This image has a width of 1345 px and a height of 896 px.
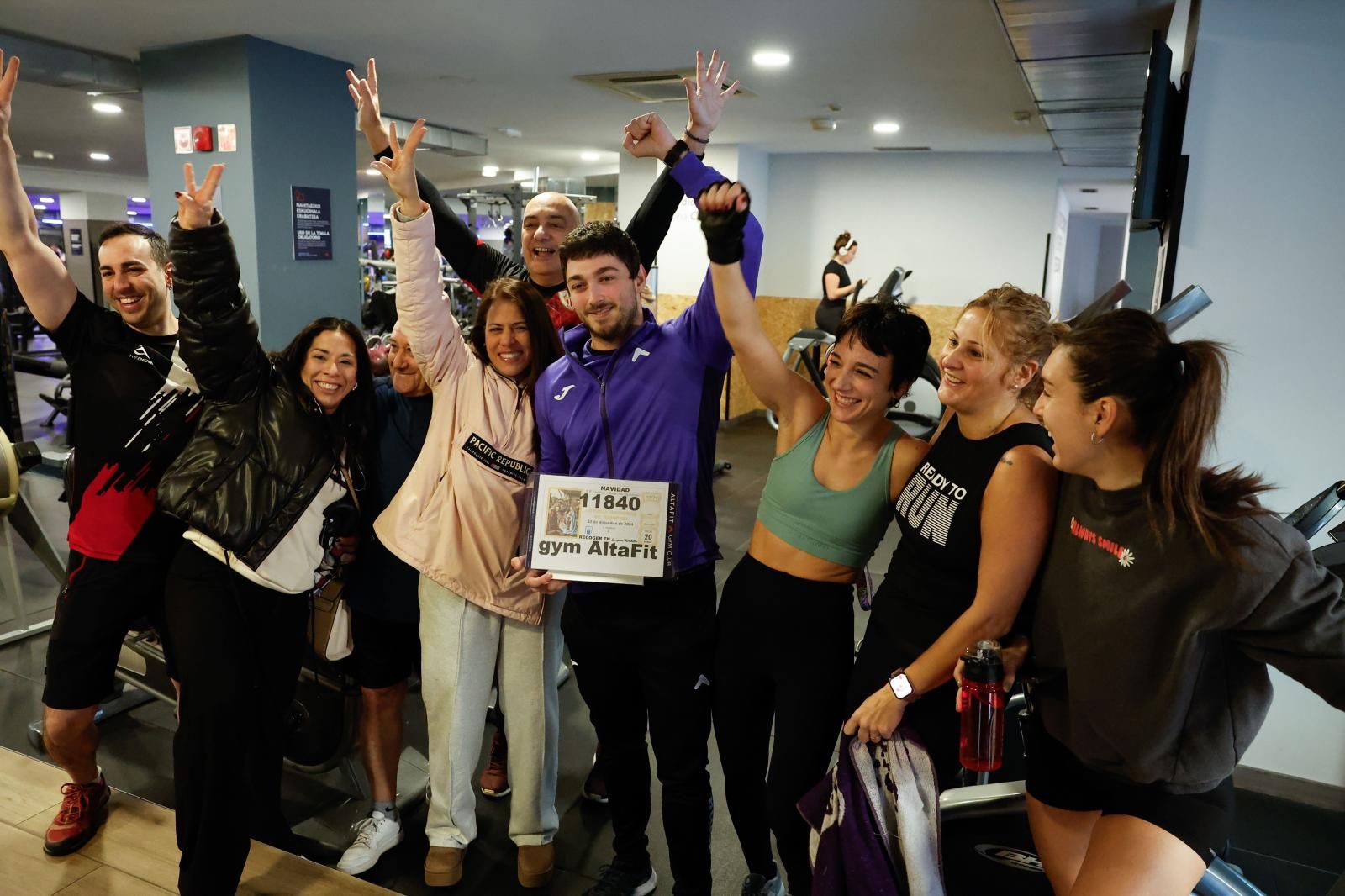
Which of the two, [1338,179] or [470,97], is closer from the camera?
[1338,179]

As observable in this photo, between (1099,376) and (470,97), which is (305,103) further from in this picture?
(1099,376)

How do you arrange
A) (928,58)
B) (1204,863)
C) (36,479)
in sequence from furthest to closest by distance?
(36,479), (928,58), (1204,863)

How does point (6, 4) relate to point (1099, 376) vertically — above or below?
above

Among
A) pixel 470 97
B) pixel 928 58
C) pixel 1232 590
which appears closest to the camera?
pixel 1232 590

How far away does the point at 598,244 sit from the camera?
179 cm

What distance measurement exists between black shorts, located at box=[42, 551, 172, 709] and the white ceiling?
2928 millimetres

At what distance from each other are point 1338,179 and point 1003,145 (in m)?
5.50

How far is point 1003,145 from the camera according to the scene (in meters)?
7.45

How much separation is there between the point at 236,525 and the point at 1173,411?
5.92 feet

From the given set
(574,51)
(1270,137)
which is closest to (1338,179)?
(1270,137)

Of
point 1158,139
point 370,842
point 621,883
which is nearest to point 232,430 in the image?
point 370,842

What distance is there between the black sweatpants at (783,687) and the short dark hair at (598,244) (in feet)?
2.36

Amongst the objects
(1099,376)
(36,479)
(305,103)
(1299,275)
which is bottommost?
(36,479)

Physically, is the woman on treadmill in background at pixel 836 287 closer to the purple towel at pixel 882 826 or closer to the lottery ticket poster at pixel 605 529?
the lottery ticket poster at pixel 605 529
